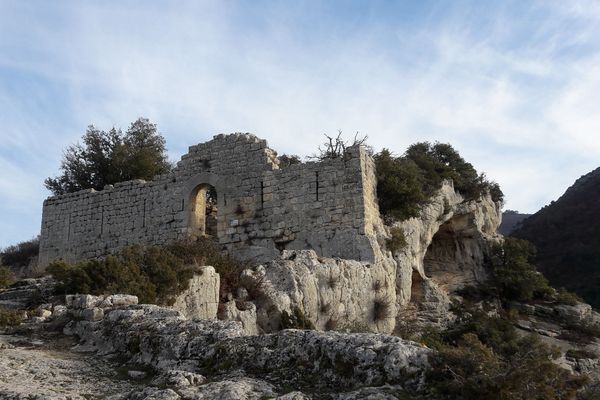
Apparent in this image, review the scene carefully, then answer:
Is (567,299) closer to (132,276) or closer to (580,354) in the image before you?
(580,354)

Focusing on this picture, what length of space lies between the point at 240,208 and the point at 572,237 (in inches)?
1211

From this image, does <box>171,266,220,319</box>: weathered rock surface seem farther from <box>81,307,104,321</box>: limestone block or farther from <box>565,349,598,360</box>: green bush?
<box>565,349,598,360</box>: green bush

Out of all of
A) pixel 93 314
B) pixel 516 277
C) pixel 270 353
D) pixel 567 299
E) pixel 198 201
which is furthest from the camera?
pixel 516 277

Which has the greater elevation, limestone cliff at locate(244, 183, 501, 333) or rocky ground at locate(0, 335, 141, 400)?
limestone cliff at locate(244, 183, 501, 333)

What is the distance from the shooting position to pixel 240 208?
1816cm

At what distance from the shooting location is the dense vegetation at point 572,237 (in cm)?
3791

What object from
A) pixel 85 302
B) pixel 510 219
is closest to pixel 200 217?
pixel 85 302

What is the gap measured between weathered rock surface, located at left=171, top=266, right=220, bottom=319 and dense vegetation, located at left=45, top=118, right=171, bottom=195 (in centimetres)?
1224

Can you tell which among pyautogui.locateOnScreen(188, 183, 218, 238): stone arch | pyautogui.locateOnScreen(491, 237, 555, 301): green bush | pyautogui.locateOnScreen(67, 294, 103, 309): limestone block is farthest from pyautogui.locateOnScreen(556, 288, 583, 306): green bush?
pyautogui.locateOnScreen(67, 294, 103, 309): limestone block

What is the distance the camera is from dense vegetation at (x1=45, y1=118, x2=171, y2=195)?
75.7 feet

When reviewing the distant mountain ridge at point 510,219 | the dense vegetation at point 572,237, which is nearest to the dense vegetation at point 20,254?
the dense vegetation at point 572,237

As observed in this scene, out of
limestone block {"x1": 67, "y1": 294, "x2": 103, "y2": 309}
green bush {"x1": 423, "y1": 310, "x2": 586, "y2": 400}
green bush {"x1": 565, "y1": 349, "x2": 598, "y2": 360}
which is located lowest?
green bush {"x1": 565, "y1": 349, "x2": 598, "y2": 360}

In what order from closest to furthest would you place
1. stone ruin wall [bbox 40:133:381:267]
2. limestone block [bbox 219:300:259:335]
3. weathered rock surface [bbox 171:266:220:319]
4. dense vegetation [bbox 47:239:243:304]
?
dense vegetation [bbox 47:239:243:304] → weathered rock surface [bbox 171:266:220:319] → limestone block [bbox 219:300:259:335] → stone ruin wall [bbox 40:133:381:267]

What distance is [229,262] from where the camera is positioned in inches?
530
